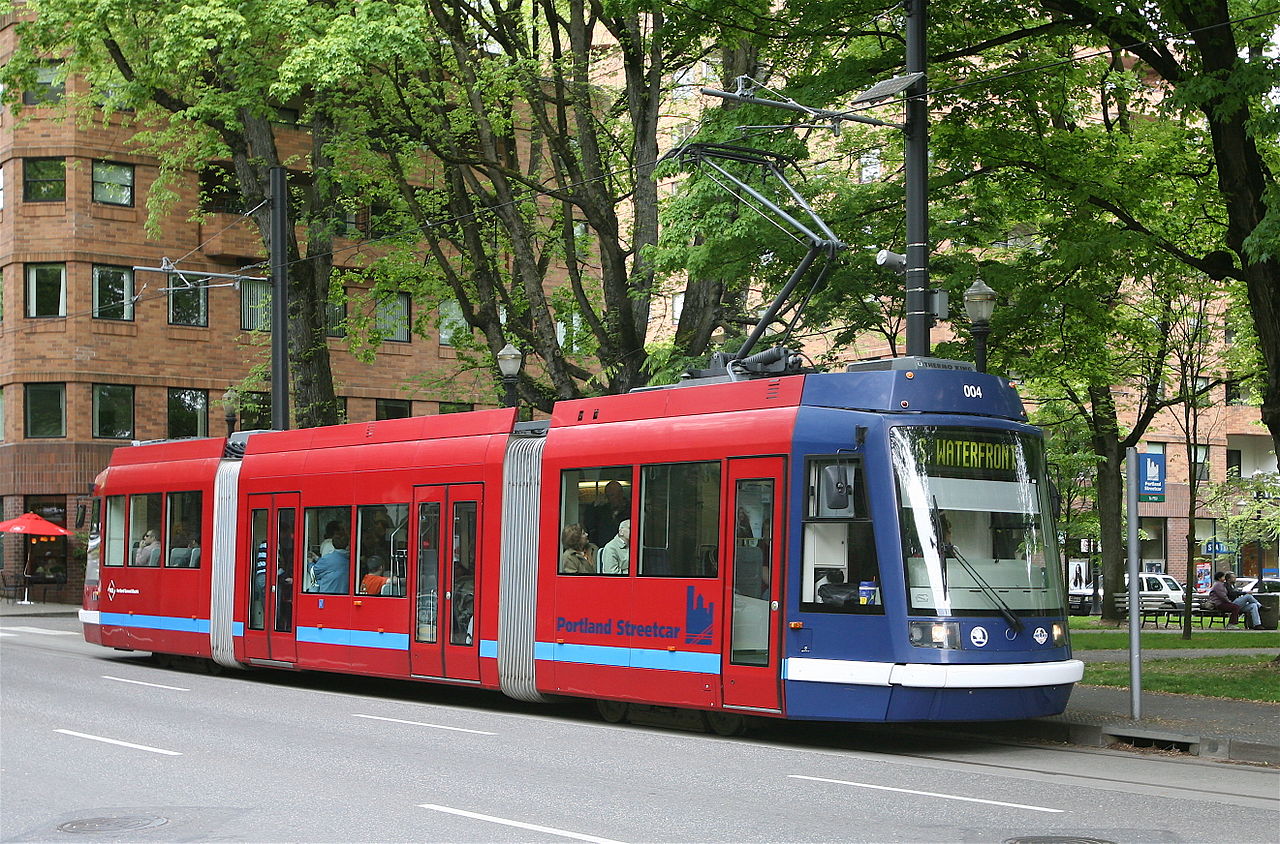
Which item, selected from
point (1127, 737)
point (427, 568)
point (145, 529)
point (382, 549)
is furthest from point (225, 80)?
point (1127, 737)

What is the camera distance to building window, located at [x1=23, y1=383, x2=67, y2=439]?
4516cm

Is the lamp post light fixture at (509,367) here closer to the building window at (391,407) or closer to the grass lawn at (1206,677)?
the grass lawn at (1206,677)

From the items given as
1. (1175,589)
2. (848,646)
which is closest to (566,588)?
(848,646)

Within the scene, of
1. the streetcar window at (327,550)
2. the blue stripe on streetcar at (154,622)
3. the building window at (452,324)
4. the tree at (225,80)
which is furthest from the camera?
the building window at (452,324)

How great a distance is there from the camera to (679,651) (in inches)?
576

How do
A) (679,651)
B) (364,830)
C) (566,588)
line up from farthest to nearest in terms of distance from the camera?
(566,588), (679,651), (364,830)

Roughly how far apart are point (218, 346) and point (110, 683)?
92.5 ft

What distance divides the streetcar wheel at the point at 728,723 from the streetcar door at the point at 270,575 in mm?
7552

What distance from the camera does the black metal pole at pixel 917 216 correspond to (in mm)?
14945

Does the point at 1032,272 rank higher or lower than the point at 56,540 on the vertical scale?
higher

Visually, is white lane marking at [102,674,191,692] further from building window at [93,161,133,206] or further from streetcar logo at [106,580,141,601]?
building window at [93,161,133,206]

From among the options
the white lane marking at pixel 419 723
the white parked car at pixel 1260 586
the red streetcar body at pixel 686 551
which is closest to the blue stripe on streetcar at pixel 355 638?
the red streetcar body at pixel 686 551

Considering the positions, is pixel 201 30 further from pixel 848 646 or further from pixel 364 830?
pixel 364 830

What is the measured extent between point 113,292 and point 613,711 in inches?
1336
